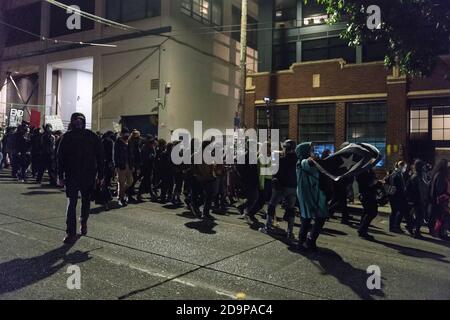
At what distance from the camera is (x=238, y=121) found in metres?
15.8

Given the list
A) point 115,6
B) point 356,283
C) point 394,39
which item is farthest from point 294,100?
point 356,283

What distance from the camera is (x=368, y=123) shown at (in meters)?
17.2

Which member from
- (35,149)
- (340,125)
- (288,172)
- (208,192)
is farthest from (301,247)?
(340,125)

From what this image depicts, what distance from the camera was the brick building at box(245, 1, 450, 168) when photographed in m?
16.0

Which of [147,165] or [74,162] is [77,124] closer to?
[74,162]

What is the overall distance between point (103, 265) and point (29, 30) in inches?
1033

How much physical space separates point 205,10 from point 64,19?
8814mm

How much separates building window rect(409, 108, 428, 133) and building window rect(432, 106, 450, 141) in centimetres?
29

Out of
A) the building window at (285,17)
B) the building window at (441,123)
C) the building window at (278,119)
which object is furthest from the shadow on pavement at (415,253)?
the building window at (285,17)

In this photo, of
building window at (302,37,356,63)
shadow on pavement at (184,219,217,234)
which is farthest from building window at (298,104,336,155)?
shadow on pavement at (184,219,217,234)

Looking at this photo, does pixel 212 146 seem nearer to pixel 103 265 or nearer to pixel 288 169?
pixel 288 169

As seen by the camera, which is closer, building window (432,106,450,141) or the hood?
the hood

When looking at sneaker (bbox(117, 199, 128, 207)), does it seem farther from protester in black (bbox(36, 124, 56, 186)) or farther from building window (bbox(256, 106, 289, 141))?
building window (bbox(256, 106, 289, 141))

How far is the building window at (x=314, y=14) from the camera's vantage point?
18812 mm
